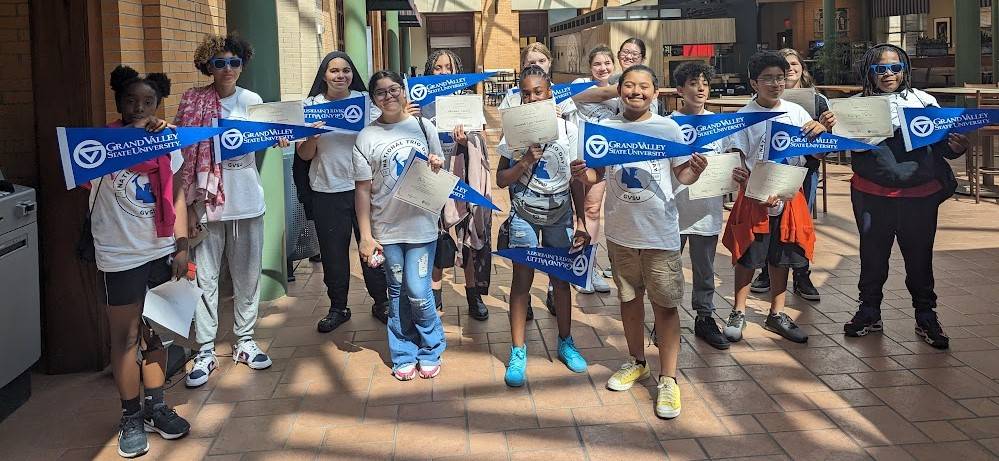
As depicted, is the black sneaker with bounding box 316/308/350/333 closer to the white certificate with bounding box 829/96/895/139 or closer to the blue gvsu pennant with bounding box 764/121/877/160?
the blue gvsu pennant with bounding box 764/121/877/160

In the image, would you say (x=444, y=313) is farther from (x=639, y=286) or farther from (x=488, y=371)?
(x=639, y=286)

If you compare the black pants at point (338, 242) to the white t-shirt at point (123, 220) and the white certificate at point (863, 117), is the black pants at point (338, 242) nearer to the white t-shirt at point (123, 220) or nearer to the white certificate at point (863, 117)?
the white t-shirt at point (123, 220)

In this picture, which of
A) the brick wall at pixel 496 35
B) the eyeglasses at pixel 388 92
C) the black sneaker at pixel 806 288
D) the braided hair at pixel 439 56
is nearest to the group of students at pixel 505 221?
the eyeglasses at pixel 388 92

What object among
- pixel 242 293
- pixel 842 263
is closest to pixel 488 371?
pixel 242 293

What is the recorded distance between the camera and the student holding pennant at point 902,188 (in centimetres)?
481

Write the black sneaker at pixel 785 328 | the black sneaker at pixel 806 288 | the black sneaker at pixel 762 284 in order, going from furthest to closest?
the black sneaker at pixel 762 284
the black sneaker at pixel 806 288
the black sneaker at pixel 785 328

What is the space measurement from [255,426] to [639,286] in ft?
6.16

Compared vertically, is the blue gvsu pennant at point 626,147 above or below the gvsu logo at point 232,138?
below

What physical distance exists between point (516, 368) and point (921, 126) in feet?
8.04

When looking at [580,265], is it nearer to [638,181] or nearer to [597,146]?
[638,181]

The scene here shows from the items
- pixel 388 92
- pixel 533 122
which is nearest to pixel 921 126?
pixel 533 122

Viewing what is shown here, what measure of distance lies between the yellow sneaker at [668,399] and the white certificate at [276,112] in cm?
230

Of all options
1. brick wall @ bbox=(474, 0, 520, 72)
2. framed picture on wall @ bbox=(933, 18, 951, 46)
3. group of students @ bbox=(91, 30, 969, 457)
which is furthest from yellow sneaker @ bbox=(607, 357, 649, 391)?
brick wall @ bbox=(474, 0, 520, 72)

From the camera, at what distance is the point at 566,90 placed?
5.57m
